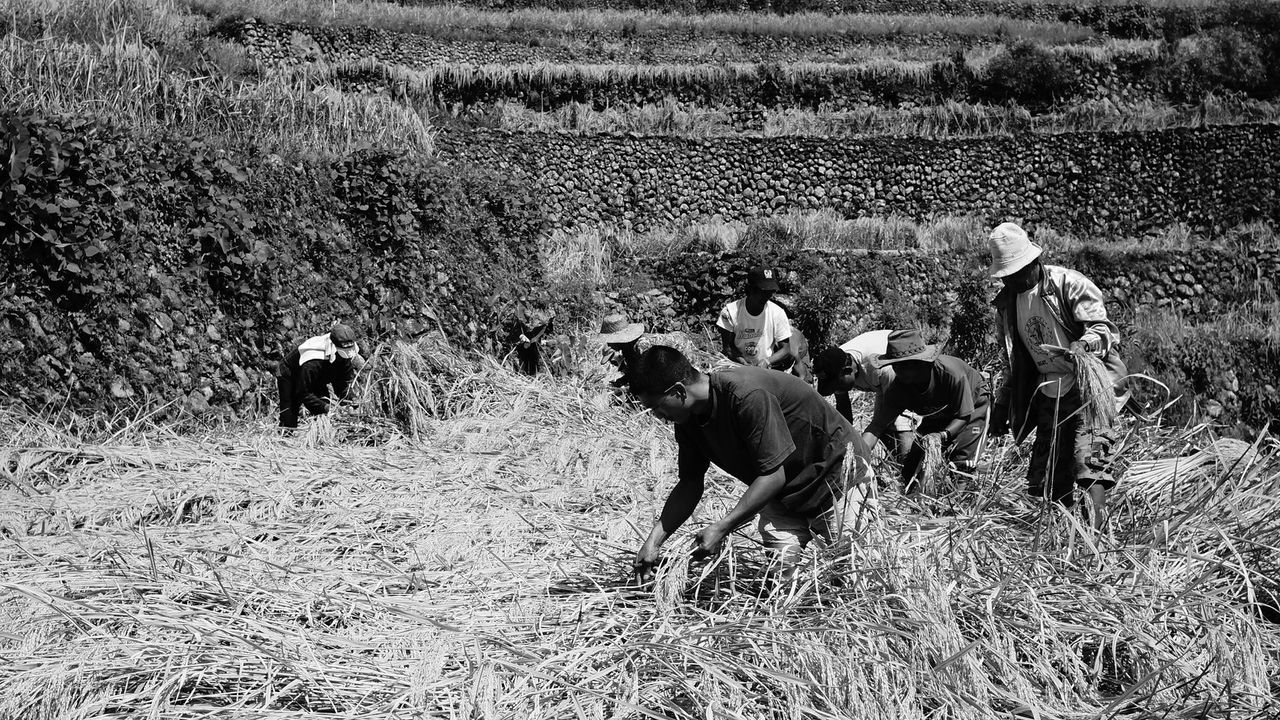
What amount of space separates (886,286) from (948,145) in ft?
20.2

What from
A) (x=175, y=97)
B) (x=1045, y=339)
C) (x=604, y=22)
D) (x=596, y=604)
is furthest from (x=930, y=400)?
(x=604, y=22)

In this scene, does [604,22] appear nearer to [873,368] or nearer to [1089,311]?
[873,368]

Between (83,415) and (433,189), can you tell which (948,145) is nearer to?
(433,189)

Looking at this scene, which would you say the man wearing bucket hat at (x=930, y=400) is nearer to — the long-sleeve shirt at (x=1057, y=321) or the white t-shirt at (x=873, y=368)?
the white t-shirt at (x=873, y=368)

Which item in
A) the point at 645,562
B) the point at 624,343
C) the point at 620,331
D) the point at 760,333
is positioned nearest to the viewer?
the point at 645,562

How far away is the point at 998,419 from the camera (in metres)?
5.00

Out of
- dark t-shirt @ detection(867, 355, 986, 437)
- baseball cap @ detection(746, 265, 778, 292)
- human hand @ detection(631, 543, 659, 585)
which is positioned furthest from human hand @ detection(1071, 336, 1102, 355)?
baseball cap @ detection(746, 265, 778, 292)

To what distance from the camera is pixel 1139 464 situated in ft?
15.8

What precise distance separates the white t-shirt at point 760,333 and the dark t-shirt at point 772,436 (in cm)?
399

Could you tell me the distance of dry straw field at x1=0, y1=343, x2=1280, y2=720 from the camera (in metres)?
3.04

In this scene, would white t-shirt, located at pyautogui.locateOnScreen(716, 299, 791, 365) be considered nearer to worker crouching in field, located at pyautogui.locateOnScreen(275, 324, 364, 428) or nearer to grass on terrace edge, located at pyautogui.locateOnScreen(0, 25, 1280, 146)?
worker crouching in field, located at pyautogui.locateOnScreen(275, 324, 364, 428)

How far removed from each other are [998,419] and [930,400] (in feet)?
1.42

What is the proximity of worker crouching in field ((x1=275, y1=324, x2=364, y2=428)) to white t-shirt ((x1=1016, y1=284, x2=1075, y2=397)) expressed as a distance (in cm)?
412

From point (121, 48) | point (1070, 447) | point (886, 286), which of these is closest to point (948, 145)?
point (886, 286)
